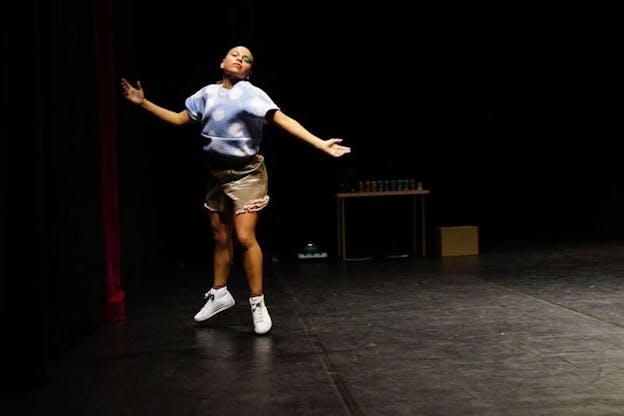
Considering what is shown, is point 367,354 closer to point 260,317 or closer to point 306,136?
point 260,317

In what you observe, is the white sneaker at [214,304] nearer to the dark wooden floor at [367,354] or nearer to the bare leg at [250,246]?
the dark wooden floor at [367,354]

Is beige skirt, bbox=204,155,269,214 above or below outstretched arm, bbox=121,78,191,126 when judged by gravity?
below

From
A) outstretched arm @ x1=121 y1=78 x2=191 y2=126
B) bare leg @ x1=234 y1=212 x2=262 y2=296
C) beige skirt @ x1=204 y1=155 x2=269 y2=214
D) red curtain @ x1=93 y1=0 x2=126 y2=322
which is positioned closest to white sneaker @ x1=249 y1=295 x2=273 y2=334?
bare leg @ x1=234 y1=212 x2=262 y2=296

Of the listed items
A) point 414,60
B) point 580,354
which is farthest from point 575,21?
point 580,354

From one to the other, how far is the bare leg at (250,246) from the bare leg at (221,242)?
0.41ft

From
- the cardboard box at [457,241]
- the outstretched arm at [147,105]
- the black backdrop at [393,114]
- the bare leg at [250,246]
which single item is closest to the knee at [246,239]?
the bare leg at [250,246]

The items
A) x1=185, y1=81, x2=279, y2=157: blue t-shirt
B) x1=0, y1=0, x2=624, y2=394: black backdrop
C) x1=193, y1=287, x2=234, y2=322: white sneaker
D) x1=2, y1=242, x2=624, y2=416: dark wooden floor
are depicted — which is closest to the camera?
x1=2, y1=242, x2=624, y2=416: dark wooden floor

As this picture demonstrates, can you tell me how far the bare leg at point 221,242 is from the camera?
3377 mm

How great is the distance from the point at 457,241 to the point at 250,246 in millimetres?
3238

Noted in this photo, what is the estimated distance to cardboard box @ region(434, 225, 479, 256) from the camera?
612 centimetres

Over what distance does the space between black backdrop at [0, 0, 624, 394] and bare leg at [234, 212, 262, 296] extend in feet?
4.83

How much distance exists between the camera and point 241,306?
401 centimetres

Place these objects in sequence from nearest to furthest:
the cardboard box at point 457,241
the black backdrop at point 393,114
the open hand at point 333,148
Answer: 1. the open hand at point 333,148
2. the black backdrop at point 393,114
3. the cardboard box at point 457,241

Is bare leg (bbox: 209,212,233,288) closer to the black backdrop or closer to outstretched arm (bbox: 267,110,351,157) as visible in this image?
outstretched arm (bbox: 267,110,351,157)
